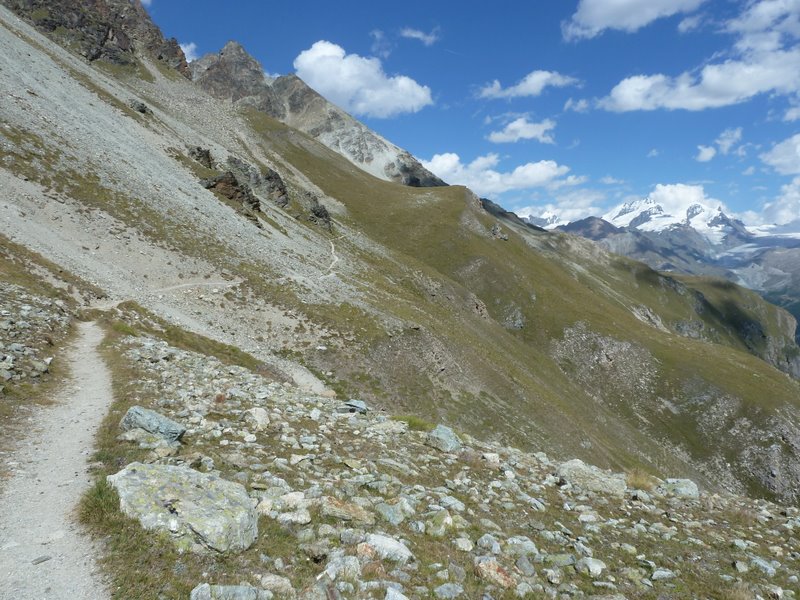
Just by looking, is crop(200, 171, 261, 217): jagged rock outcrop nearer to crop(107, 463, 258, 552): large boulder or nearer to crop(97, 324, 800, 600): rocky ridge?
crop(97, 324, 800, 600): rocky ridge

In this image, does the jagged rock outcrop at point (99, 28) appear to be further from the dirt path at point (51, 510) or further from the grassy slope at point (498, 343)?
the dirt path at point (51, 510)

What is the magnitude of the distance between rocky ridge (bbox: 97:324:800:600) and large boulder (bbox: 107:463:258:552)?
0.06 metres

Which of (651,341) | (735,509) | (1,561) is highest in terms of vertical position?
(651,341)

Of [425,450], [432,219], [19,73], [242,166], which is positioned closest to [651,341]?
[432,219]

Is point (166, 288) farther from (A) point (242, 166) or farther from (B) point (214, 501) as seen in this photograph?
(A) point (242, 166)

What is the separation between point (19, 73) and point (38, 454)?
74.5 m

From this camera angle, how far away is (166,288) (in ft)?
137

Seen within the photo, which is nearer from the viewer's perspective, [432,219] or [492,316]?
[492,316]

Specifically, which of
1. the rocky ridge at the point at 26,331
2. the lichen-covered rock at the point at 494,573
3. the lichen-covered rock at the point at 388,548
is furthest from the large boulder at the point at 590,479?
the rocky ridge at the point at 26,331

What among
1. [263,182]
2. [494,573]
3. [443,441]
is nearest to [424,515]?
[494,573]

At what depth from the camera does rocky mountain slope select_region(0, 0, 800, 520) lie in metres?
41.9

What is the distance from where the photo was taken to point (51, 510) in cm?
898

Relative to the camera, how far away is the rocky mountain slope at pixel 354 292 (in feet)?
137

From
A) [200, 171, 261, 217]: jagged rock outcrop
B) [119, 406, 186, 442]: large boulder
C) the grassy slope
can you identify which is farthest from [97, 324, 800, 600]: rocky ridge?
[200, 171, 261, 217]: jagged rock outcrop
